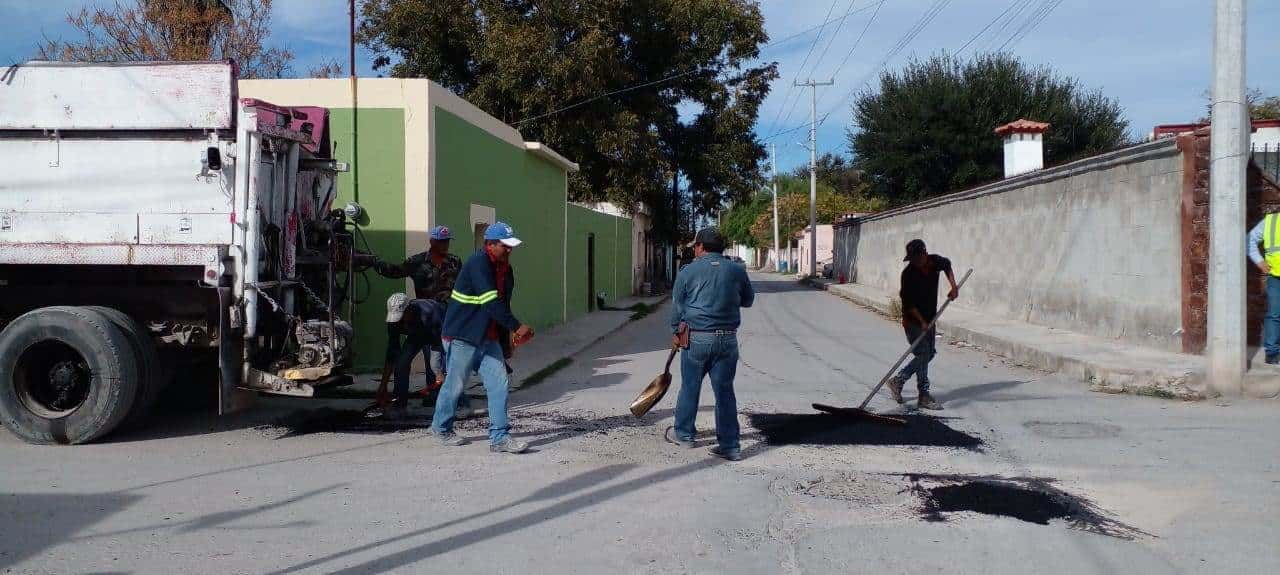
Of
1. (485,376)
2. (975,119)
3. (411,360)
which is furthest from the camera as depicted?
(975,119)

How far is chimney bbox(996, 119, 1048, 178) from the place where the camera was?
2380 centimetres

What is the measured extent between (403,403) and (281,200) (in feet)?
6.80

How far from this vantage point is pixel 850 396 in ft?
31.8

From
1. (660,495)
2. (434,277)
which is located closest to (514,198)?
(434,277)

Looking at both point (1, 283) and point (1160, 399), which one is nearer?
point (1, 283)

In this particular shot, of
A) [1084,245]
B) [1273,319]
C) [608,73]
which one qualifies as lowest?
[1273,319]

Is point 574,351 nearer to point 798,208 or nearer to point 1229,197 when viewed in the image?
point 1229,197

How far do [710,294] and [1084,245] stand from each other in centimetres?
910

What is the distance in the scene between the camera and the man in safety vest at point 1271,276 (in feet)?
31.3

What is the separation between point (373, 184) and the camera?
1095 centimetres

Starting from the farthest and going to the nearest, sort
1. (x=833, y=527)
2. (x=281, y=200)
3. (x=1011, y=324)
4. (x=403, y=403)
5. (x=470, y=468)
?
(x=1011, y=324) < (x=403, y=403) < (x=281, y=200) < (x=470, y=468) < (x=833, y=527)

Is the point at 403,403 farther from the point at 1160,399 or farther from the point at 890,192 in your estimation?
the point at 890,192

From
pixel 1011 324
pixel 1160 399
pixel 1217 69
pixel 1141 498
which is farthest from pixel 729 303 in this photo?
pixel 1011 324

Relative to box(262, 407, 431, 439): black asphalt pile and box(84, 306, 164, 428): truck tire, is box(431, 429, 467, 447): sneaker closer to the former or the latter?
box(262, 407, 431, 439): black asphalt pile
